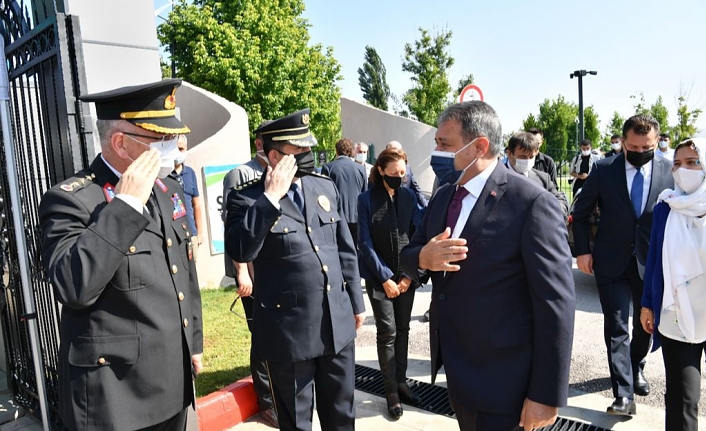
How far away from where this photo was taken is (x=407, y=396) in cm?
419

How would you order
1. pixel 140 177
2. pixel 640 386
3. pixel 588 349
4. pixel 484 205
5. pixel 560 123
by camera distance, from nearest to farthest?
1. pixel 140 177
2. pixel 484 205
3. pixel 640 386
4. pixel 588 349
5. pixel 560 123

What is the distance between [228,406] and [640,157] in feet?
12.2

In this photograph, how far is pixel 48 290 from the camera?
319 centimetres

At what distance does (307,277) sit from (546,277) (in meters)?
1.33

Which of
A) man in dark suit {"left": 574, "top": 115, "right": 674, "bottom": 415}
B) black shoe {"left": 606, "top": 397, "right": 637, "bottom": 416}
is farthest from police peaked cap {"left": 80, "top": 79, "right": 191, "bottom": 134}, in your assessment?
black shoe {"left": 606, "top": 397, "right": 637, "bottom": 416}

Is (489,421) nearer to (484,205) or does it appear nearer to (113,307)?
(484,205)

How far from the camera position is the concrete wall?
57.0ft

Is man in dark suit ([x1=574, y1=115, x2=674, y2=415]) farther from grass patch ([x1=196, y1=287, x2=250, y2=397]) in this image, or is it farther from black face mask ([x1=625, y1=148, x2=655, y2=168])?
grass patch ([x1=196, y1=287, x2=250, y2=397])

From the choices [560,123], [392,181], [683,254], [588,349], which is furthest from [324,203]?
[560,123]

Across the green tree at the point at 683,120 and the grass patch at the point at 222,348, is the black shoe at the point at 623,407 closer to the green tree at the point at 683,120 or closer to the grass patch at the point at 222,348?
the grass patch at the point at 222,348

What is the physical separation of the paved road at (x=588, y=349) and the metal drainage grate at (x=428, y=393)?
553mm

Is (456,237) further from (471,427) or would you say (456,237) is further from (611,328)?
(611,328)

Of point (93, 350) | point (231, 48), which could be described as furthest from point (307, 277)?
point (231, 48)

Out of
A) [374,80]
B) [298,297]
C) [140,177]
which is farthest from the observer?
[374,80]
